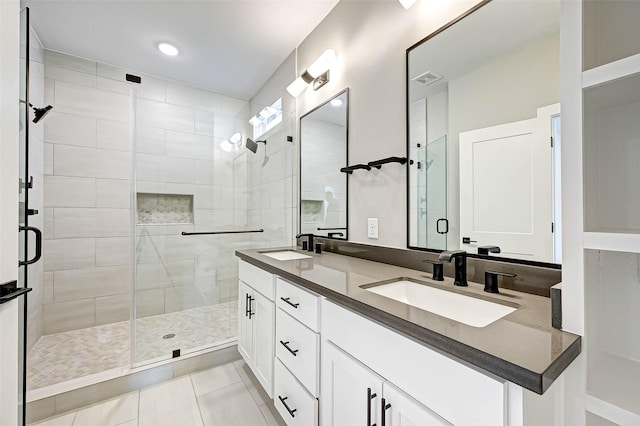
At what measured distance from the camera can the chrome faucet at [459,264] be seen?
101 centimetres

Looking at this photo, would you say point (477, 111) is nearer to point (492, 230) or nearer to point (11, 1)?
point (492, 230)

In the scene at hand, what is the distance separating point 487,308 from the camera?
2.85 ft

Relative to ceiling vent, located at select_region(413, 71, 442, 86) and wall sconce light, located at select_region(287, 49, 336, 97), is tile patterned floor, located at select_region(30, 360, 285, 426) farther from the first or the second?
wall sconce light, located at select_region(287, 49, 336, 97)

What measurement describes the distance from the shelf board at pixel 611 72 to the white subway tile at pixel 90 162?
10.7 feet

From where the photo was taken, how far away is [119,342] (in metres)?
2.27

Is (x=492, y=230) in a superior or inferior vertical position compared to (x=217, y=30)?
inferior

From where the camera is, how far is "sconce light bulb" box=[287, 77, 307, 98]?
221cm

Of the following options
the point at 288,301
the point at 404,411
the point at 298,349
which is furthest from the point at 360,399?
the point at 288,301

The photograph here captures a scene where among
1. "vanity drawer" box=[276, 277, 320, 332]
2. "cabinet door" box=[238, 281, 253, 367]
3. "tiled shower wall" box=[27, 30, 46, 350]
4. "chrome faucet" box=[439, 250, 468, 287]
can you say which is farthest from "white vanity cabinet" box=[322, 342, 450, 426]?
"tiled shower wall" box=[27, 30, 46, 350]

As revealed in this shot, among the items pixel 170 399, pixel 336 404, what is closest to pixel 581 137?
pixel 336 404

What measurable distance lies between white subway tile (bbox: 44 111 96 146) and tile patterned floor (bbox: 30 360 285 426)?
85.9 inches

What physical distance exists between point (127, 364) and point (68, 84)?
2457mm

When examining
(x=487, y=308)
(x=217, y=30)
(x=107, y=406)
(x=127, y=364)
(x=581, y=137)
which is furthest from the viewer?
(x=217, y=30)

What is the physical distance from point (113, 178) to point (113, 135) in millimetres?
420
